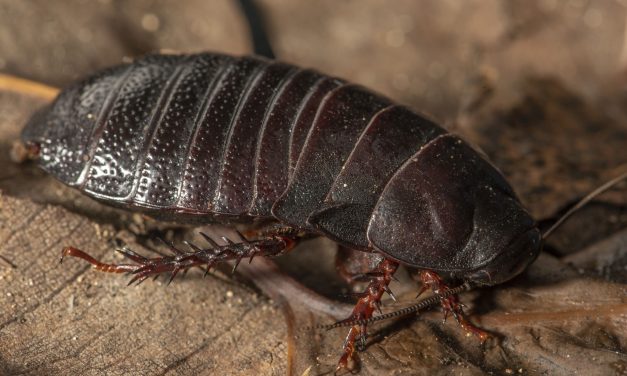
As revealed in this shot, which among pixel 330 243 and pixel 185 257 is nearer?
pixel 185 257

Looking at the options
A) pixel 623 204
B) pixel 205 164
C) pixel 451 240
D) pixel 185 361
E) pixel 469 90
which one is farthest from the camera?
pixel 469 90

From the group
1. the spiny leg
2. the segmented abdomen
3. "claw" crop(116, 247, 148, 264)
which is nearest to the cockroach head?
the segmented abdomen

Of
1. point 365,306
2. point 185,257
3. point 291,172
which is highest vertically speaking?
point 291,172

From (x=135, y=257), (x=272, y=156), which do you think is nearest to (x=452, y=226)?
(x=272, y=156)

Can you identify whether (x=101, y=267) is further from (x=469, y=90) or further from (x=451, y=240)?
(x=469, y=90)

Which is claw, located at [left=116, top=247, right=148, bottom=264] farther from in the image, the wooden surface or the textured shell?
the textured shell

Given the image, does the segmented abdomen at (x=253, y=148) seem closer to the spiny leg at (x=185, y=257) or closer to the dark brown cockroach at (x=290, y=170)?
the dark brown cockroach at (x=290, y=170)

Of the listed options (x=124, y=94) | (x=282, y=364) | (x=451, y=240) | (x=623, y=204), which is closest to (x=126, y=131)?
(x=124, y=94)

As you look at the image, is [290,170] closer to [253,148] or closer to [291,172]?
[291,172]

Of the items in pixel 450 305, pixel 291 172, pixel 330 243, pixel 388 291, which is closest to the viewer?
pixel 450 305
